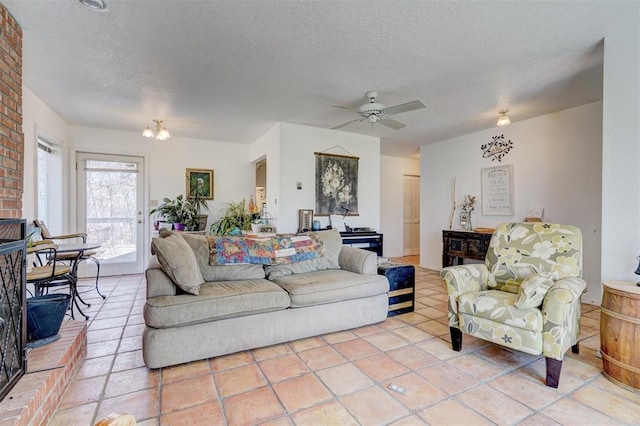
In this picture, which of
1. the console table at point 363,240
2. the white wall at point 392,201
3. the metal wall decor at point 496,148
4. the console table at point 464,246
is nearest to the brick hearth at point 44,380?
the console table at point 363,240

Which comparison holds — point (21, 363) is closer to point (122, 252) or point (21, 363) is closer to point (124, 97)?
point (124, 97)

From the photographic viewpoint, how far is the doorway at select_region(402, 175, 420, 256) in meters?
7.43

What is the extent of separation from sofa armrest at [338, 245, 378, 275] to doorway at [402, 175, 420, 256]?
444 centimetres

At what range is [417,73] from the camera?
286 cm

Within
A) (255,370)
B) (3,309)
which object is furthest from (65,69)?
(255,370)

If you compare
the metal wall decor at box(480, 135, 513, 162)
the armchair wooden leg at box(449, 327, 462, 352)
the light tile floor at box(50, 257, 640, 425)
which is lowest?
the light tile floor at box(50, 257, 640, 425)

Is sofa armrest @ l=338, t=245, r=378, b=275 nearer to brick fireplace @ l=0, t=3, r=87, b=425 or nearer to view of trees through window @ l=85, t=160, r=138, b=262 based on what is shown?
brick fireplace @ l=0, t=3, r=87, b=425

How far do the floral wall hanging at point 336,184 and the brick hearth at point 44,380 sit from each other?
10.9 feet

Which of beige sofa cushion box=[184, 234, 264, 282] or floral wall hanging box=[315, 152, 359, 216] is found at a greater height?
floral wall hanging box=[315, 152, 359, 216]

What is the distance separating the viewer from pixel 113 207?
202 inches

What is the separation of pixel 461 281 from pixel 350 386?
1.27 metres

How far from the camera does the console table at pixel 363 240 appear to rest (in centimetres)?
464

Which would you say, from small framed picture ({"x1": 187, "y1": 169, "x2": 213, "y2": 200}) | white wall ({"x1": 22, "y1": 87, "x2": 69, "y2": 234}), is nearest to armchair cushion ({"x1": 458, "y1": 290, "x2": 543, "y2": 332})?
white wall ({"x1": 22, "y1": 87, "x2": 69, "y2": 234})

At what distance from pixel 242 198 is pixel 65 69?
3.47 meters
